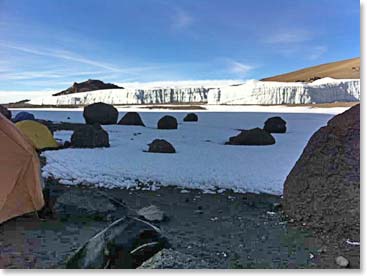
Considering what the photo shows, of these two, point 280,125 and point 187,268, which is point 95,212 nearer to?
point 187,268

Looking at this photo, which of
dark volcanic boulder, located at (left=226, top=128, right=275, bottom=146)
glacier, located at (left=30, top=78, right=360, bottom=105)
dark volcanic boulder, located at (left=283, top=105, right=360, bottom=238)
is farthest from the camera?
dark volcanic boulder, located at (left=226, top=128, right=275, bottom=146)

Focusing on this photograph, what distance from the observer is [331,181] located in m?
2.10

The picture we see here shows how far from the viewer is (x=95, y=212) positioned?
8.18 feet

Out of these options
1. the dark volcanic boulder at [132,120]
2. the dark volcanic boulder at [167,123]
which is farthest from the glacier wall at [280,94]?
the dark volcanic boulder at [132,120]

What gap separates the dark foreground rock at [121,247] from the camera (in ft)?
5.15

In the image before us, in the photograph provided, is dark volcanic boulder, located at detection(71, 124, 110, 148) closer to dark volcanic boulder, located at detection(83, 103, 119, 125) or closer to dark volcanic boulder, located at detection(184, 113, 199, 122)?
dark volcanic boulder, located at detection(83, 103, 119, 125)

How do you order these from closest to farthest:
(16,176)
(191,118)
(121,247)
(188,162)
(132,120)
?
(121,247) < (16,176) < (188,162) < (132,120) < (191,118)

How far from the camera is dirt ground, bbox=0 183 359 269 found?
5.82ft

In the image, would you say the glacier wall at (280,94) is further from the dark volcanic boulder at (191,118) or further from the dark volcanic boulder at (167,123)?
the dark volcanic boulder at (191,118)

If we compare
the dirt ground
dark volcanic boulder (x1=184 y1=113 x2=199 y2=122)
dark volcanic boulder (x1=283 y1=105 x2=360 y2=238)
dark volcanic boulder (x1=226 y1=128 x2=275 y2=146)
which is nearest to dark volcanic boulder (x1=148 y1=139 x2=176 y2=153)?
dark volcanic boulder (x1=226 y1=128 x2=275 y2=146)

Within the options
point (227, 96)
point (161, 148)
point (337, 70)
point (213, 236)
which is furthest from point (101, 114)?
point (213, 236)

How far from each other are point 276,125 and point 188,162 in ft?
10.3

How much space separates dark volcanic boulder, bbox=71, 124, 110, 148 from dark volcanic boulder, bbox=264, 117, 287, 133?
265 cm

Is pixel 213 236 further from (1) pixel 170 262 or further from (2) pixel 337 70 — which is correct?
(2) pixel 337 70
